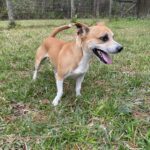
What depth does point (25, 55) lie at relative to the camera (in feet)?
21.8

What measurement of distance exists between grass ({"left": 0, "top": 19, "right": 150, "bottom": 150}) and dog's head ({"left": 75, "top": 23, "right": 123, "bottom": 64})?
54cm

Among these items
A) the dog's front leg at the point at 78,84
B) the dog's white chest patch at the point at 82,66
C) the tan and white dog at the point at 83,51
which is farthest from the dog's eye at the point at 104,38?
the dog's front leg at the point at 78,84

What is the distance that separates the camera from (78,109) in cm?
404

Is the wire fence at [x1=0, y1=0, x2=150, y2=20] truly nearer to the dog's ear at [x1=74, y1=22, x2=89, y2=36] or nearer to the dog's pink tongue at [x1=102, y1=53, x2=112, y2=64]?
the dog's ear at [x1=74, y1=22, x2=89, y2=36]

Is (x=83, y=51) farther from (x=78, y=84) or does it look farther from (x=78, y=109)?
(x=78, y=109)

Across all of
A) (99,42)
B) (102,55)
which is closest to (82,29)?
(99,42)

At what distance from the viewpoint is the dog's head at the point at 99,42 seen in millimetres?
4172

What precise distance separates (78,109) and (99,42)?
0.79 metres

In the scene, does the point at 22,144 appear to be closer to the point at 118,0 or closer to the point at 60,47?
the point at 60,47

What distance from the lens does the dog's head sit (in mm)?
4172

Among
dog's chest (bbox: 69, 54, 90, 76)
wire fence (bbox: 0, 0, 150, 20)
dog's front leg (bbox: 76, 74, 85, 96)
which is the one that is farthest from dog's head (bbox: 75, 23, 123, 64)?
wire fence (bbox: 0, 0, 150, 20)

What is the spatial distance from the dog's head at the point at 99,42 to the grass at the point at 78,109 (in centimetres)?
54

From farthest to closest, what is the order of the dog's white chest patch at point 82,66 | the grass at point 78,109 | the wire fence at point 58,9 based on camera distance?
1. the wire fence at point 58,9
2. the dog's white chest patch at point 82,66
3. the grass at point 78,109

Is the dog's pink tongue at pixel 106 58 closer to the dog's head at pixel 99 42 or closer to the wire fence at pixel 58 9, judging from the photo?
the dog's head at pixel 99 42
